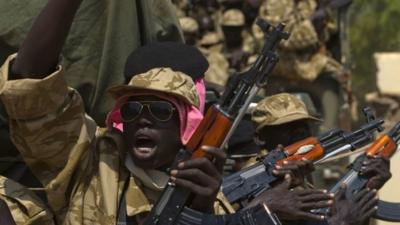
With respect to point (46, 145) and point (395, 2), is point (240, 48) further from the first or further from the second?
point (395, 2)

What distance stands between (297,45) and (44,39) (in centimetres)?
991

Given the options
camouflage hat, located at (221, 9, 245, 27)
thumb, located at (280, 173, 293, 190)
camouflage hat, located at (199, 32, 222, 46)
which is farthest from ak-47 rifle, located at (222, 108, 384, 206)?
camouflage hat, located at (221, 9, 245, 27)

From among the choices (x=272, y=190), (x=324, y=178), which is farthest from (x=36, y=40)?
(x=324, y=178)

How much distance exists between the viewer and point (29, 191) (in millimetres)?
4672

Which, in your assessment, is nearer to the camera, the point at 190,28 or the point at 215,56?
the point at 190,28

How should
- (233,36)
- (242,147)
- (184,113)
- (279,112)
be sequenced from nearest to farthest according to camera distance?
(184,113) < (279,112) < (242,147) < (233,36)

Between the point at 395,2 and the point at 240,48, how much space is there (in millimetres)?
20899

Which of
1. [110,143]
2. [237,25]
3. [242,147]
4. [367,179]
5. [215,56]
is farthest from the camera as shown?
[237,25]

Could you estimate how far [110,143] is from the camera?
479 centimetres

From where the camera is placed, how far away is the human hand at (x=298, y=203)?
15.9 ft

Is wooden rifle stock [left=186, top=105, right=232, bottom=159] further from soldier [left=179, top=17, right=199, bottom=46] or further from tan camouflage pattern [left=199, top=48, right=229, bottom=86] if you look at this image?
soldier [left=179, top=17, right=199, bottom=46]

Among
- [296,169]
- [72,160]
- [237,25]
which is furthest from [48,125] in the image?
[237,25]

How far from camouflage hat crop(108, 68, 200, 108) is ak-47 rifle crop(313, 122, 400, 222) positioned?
71.0 inches

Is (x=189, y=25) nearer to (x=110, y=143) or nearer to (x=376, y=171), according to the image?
(x=376, y=171)
